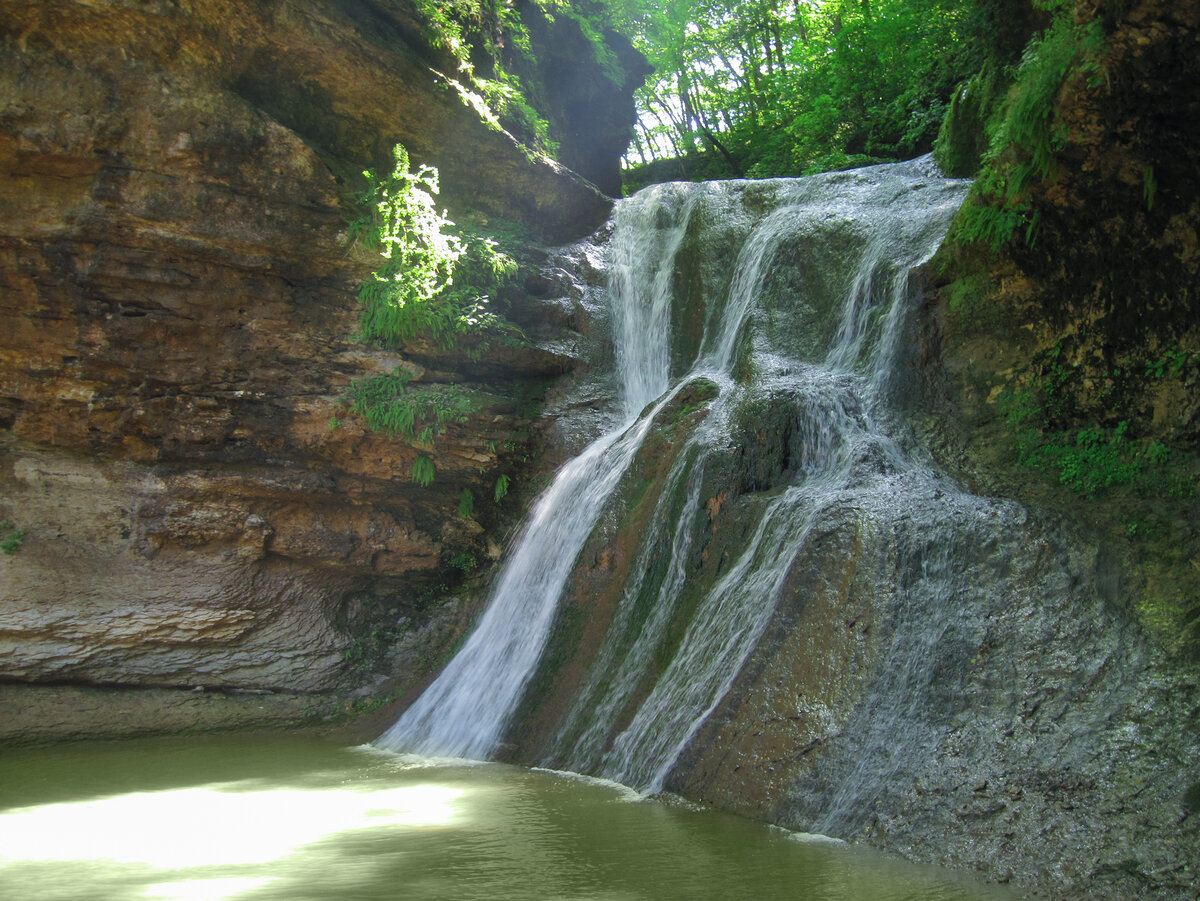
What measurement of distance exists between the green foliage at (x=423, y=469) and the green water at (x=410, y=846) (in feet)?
14.3

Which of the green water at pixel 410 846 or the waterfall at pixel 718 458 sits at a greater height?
the waterfall at pixel 718 458

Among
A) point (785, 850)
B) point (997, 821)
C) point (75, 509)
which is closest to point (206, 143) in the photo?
point (75, 509)

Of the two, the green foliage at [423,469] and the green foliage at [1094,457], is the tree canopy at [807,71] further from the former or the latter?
the green foliage at [423,469]

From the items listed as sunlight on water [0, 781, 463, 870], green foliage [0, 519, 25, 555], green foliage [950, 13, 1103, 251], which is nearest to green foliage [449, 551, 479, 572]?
sunlight on water [0, 781, 463, 870]

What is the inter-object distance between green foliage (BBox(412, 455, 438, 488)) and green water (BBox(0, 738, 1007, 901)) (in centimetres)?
437

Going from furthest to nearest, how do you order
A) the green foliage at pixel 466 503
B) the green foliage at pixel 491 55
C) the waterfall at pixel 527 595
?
1. the green foliage at pixel 491 55
2. the green foliage at pixel 466 503
3. the waterfall at pixel 527 595

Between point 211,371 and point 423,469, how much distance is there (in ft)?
8.93

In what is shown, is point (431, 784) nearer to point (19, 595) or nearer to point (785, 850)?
point (785, 850)

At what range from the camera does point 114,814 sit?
493cm

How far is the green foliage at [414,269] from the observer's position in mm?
9586

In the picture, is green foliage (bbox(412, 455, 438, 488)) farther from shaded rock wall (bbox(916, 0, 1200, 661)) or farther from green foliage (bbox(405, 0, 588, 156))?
shaded rock wall (bbox(916, 0, 1200, 661))

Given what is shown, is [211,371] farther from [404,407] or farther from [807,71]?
[807,71]

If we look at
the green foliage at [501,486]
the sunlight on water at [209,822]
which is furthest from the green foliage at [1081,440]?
the green foliage at [501,486]

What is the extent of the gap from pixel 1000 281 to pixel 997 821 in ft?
15.2
